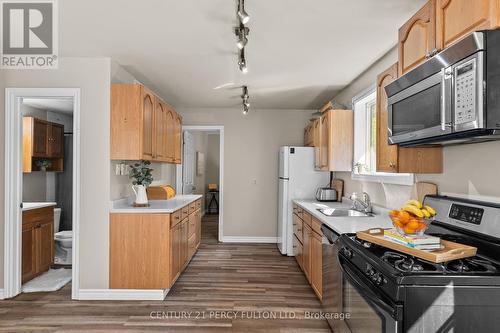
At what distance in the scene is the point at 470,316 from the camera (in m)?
1.32

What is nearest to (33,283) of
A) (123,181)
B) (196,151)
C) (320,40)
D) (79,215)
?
(79,215)

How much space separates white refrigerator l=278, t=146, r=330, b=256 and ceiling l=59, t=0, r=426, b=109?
1.12 m

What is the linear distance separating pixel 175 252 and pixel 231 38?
2251 mm

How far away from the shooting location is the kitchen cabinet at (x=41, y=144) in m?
4.36

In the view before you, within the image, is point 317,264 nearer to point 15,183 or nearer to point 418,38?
point 418,38

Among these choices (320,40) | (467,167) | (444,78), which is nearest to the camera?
(444,78)

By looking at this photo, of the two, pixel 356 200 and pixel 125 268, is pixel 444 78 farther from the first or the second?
pixel 125 268

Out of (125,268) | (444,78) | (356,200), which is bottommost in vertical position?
→ (125,268)

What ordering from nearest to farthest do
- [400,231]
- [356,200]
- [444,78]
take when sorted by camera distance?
[444,78], [400,231], [356,200]

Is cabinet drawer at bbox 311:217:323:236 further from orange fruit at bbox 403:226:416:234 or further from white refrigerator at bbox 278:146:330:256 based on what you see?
white refrigerator at bbox 278:146:330:256

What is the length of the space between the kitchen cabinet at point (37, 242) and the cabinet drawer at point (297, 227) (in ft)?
10.2

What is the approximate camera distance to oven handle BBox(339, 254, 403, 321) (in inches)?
53.1

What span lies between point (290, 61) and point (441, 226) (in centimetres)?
209

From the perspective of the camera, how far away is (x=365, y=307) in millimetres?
1700
